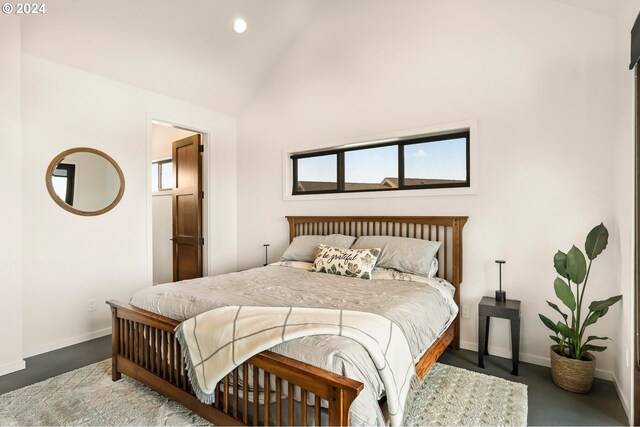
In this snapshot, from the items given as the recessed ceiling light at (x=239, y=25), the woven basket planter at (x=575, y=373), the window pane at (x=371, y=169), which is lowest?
the woven basket planter at (x=575, y=373)

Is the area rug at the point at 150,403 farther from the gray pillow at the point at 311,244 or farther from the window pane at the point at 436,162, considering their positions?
the window pane at the point at 436,162

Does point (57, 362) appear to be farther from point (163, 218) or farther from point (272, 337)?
point (163, 218)

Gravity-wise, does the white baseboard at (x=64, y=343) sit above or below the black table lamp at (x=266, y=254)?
below

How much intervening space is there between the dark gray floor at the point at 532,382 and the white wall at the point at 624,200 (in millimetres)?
115

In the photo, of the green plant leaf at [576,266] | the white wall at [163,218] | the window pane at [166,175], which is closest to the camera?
the green plant leaf at [576,266]

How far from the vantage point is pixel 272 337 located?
1.53 metres

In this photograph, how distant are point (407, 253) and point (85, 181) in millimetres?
3266

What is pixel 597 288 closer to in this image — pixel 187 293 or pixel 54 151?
pixel 187 293

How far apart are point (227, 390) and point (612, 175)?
3048 millimetres

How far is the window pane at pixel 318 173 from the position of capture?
159 inches

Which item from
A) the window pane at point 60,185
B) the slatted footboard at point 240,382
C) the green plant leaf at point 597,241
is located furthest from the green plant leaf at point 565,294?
the window pane at point 60,185

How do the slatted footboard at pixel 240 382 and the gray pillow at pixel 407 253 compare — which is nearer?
the slatted footboard at pixel 240 382

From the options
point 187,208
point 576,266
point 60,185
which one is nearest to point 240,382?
point 576,266

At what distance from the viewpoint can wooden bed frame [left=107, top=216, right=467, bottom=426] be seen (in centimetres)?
134
